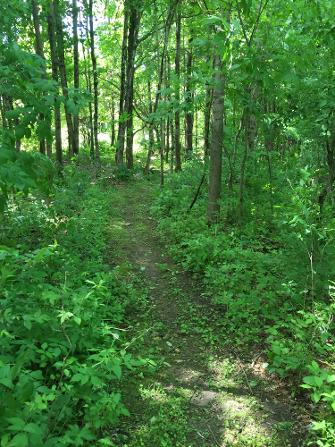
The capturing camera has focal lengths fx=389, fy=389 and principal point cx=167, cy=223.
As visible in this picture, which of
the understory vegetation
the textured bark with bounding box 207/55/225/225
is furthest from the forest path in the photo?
the textured bark with bounding box 207/55/225/225

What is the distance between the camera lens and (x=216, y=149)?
28.1 ft

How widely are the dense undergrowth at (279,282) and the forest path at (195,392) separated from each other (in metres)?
0.26

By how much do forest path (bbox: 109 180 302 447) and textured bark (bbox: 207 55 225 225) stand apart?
8.63ft

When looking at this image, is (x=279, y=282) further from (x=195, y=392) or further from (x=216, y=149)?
(x=216, y=149)

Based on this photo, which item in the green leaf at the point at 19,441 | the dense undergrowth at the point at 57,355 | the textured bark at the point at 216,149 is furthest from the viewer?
the textured bark at the point at 216,149

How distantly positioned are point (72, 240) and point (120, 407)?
15.0ft

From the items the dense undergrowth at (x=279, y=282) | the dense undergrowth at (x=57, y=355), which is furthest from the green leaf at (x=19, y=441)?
the dense undergrowth at (x=279, y=282)

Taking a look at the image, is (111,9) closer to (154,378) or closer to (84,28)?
(84,28)

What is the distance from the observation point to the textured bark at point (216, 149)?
318 inches

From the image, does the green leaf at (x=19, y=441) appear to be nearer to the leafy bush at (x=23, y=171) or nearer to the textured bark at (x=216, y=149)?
the leafy bush at (x=23, y=171)

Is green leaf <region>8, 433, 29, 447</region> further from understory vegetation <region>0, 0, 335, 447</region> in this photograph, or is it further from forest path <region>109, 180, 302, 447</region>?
forest path <region>109, 180, 302, 447</region>

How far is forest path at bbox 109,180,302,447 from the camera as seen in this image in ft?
11.7

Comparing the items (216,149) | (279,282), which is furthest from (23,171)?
(216,149)

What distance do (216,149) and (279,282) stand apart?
3.87m
